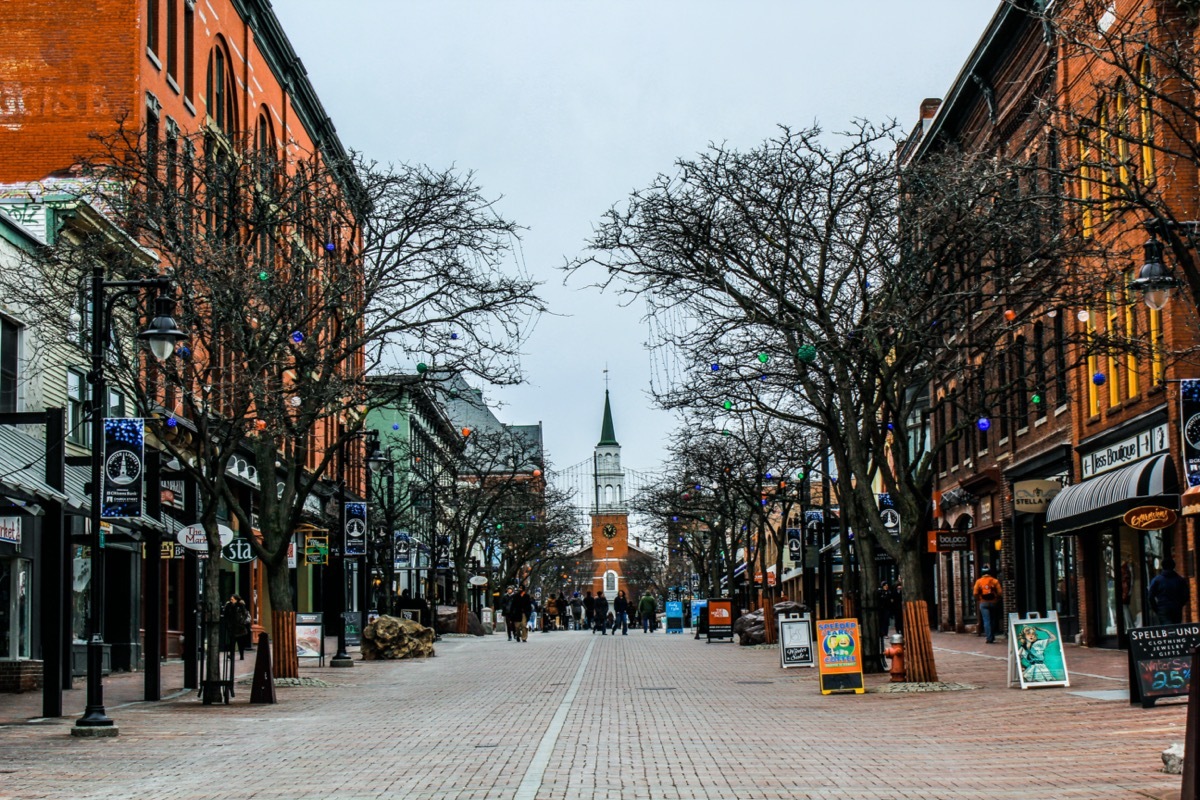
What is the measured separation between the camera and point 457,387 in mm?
33656

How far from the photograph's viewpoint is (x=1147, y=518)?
27109mm

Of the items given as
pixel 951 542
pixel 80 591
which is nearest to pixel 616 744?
pixel 80 591

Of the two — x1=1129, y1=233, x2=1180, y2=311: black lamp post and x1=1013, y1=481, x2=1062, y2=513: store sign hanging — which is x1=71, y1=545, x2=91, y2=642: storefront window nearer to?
x1=1013, y1=481, x2=1062, y2=513: store sign hanging

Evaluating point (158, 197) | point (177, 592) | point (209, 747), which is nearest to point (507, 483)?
point (177, 592)

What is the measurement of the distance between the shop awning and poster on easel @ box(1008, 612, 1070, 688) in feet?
22.9

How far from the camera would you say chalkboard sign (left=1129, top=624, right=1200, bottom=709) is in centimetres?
1764

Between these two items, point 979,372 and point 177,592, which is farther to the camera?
point 177,592

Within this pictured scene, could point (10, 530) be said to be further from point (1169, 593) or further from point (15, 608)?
point (1169, 593)

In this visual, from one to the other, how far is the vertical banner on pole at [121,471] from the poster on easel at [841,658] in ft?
30.7

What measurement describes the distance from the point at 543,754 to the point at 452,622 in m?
50.3

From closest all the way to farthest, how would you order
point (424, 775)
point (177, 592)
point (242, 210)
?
point (424, 775) < point (242, 210) < point (177, 592)

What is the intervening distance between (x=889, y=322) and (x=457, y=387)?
1121 cm

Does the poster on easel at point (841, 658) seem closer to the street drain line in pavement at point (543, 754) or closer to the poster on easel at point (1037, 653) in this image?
the poster on easel at point (1037, 653)

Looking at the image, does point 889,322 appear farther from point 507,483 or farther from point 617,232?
point 507,483
